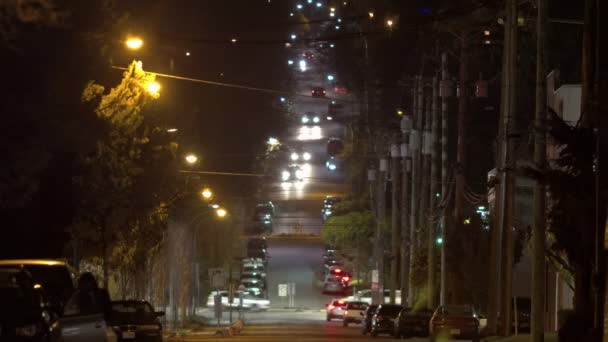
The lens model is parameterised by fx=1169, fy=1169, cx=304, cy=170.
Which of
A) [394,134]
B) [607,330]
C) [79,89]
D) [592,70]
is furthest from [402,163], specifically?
[607,330]

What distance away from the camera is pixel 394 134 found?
7656 centimetres

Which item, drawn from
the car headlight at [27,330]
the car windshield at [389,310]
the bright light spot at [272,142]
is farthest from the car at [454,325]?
the bright light spot at [272,142]

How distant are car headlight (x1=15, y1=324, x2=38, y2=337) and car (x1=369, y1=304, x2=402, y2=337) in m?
35.3

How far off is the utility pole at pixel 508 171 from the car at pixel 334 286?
60.0 m

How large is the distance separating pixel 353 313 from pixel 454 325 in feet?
75.8

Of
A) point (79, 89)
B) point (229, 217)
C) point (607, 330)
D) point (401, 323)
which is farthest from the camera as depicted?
point (229, 217)

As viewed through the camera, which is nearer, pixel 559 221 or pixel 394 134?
pixel 559 221

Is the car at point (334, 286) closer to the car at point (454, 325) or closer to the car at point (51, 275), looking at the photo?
the car at point (454, 325)

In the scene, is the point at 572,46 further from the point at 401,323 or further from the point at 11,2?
the point at 11,2

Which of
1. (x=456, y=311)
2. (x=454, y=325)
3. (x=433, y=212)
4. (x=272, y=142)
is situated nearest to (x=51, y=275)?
(x=454, y=325)

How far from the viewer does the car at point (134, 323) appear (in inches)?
1236

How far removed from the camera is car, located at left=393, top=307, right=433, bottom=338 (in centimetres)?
4578

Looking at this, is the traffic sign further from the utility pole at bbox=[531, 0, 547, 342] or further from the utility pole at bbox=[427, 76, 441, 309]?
the utility pole at bbox=[531, 0, 547, 342]

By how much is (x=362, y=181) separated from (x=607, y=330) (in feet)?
283
